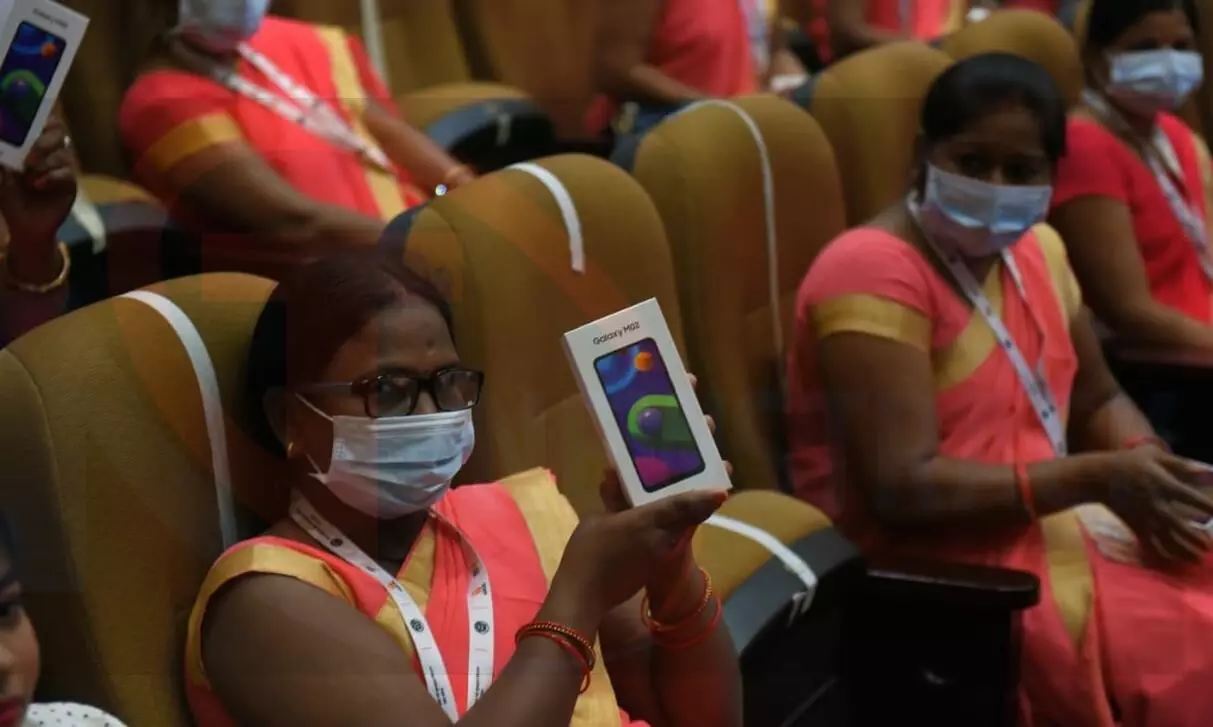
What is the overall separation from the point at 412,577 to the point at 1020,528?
0.68 m

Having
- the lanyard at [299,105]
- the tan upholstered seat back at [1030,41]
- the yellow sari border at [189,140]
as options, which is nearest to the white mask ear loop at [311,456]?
the yellow sari border at [189,140]

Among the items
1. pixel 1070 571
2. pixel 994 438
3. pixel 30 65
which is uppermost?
pixel 30 65

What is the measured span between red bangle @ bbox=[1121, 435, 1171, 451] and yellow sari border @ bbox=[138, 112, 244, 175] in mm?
935

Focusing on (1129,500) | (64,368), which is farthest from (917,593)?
(64,368)

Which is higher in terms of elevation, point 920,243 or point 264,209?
point 264,209

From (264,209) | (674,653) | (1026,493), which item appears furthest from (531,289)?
(1026,493)

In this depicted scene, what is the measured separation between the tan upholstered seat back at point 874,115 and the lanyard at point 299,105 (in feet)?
1.79

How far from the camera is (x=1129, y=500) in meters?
1.34

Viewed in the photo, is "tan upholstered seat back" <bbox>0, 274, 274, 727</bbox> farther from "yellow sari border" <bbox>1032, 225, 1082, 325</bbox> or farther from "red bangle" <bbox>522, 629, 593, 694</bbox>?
"yellow sari border" <bbox>1032, 225, 1082, 325</bbox>

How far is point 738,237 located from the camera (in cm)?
152

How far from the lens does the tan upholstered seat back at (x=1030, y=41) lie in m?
1.92

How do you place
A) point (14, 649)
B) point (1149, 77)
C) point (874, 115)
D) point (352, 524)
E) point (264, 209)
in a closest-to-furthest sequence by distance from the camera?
1. point (14, 649)
2. point (352, 524)
3. point (264, 209)
4. point (874, 115)
5. point (1149, 77)

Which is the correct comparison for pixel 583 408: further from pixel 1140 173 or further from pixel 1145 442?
pixel 1140 173

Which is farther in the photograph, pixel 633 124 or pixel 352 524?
pixel 633 124
